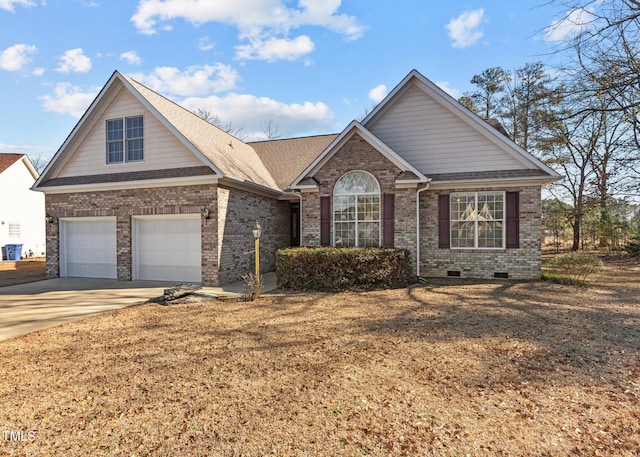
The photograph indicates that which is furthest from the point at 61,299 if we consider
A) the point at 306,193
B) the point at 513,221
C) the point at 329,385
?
the point at 513,221

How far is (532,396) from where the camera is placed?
3520mm

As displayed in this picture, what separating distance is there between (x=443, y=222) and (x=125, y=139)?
12.0 m

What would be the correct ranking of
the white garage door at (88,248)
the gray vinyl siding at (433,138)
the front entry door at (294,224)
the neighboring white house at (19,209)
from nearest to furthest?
the gray vinyl siding at (433,138)
the white garage door at (88,248)
the front entry door at (294,224)
the neighboring white house at (19,209)

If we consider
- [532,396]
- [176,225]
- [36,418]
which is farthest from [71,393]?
[176,225]

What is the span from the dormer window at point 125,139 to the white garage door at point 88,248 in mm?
2381

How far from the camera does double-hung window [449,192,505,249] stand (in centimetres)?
1151

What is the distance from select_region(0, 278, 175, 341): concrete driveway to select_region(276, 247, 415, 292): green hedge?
390 cm

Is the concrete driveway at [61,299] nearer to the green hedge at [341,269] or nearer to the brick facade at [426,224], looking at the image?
the green hedge at [341,269]

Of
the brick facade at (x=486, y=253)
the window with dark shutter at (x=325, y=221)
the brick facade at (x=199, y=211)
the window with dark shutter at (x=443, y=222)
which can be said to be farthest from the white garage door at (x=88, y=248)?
the window with dark shutter at (x=443, y=222)

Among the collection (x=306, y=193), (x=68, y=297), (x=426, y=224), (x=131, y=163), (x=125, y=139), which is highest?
(x=125, y=139)

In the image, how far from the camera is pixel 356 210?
38.1 feet

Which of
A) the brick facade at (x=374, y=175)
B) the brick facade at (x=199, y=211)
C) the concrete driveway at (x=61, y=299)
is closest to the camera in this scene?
the concrete driveway at (x=61, y=299)

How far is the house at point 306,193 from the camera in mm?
11117

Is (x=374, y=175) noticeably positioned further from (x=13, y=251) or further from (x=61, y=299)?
(x=13, y=251)
